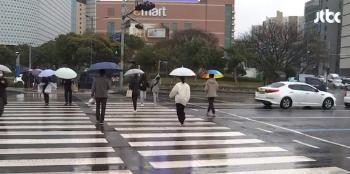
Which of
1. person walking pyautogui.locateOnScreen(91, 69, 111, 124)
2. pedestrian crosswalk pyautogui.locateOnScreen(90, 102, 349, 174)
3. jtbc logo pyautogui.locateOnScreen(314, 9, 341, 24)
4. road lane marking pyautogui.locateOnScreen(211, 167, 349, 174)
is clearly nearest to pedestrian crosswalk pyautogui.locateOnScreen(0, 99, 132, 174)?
person walking pyautogui.locateOnScreen(91, 69, 111, 124)

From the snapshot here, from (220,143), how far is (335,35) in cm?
13067

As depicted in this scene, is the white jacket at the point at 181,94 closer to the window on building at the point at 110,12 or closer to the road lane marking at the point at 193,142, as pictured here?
the road lane marking at the point at 193,142

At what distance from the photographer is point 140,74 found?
2700 centimetres

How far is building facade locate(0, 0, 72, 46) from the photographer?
118 m

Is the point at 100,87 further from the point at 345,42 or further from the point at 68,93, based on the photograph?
the point at 345,42

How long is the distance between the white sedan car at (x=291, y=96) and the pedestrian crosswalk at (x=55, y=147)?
38.5ft

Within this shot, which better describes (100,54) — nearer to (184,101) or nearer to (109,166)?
(184,101)

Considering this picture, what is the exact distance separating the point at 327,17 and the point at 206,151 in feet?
400

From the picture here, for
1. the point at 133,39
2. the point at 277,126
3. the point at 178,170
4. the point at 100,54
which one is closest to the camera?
the point at 178,170

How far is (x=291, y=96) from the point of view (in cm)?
2748

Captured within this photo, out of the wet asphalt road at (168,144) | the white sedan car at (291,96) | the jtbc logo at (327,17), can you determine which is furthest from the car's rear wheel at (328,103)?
the jtbc logo at (327,17)

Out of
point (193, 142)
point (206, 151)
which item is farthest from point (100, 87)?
point (206, 151)

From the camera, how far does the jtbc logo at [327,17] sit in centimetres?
12112

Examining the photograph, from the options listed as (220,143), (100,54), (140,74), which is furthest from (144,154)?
(100,54)
